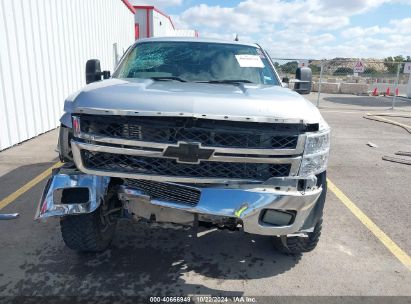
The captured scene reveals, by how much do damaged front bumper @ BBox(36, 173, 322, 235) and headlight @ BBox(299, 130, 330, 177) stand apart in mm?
71

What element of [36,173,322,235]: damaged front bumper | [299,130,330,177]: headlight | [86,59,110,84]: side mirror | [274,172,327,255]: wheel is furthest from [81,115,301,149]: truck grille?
[86,59,110,84]: side mirror

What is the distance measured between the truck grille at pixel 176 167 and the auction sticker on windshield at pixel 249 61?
1471mm

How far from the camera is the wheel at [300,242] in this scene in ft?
9.85

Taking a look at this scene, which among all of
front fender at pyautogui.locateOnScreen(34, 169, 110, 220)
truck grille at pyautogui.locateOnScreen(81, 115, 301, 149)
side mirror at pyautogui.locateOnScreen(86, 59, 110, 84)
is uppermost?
side mirror at pyautogui.locateOnScreen(86, 59, 110, 84)

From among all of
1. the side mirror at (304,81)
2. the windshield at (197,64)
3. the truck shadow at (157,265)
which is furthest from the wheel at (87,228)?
the side mirror at (304,81)

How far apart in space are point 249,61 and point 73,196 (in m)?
2.19

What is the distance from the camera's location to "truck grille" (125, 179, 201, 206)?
2.47 m

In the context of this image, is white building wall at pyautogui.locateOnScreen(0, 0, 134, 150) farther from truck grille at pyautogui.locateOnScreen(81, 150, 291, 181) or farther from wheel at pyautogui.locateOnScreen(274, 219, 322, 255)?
wheel at pyautogui.locateOnScreen(274, 219, 322, 255)

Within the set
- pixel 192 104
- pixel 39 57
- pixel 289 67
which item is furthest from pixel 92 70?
pixel 289 67

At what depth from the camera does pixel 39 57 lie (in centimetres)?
794

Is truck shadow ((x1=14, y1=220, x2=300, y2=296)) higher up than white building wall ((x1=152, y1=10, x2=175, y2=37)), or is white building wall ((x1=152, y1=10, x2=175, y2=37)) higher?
white building wall ((x1=152, y1=10, x2=175, y2=37))

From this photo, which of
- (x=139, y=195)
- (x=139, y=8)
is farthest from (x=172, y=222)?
(x=139, y=8)

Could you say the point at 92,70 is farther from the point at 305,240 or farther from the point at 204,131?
the point at 305,240

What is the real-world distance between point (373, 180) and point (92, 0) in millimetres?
9772
